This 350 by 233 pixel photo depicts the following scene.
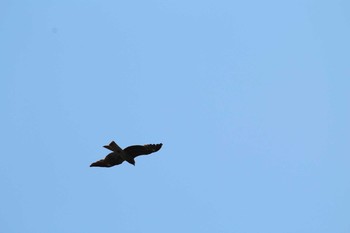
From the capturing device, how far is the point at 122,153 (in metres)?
27.3

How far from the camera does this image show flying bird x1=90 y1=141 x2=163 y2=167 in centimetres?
2684

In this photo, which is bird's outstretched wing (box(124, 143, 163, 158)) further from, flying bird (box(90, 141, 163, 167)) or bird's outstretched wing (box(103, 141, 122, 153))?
bird's outstretched wing (box(103, 141, 122, 153))

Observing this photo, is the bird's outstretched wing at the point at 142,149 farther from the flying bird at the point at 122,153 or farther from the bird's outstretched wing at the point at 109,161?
the bird's outstretched wing at the point at 109,161

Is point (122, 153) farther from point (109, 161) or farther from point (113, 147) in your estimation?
point (109, 161)

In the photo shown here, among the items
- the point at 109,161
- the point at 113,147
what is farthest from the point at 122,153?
the point at 109,161

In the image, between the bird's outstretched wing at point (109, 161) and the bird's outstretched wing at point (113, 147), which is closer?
the bird's outstretched wing at point (113, 147)

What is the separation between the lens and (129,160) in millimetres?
27875

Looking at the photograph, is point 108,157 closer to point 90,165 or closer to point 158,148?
point 90,165

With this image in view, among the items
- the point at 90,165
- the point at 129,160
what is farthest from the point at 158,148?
the point at 90,165

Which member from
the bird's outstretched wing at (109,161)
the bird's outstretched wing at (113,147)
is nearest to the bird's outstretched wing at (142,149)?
the bird's outstretched wing at (113,147)

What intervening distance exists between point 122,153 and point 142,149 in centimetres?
113

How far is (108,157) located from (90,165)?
1186 mm

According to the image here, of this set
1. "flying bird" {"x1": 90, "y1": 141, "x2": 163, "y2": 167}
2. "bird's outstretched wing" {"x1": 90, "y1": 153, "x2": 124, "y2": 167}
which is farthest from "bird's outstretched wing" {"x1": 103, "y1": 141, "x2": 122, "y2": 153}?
"bird's outstretched wing" {"x1": 90, "y1": 153, "x2": 124, "y2": 167}

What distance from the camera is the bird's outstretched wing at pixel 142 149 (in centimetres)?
2706
